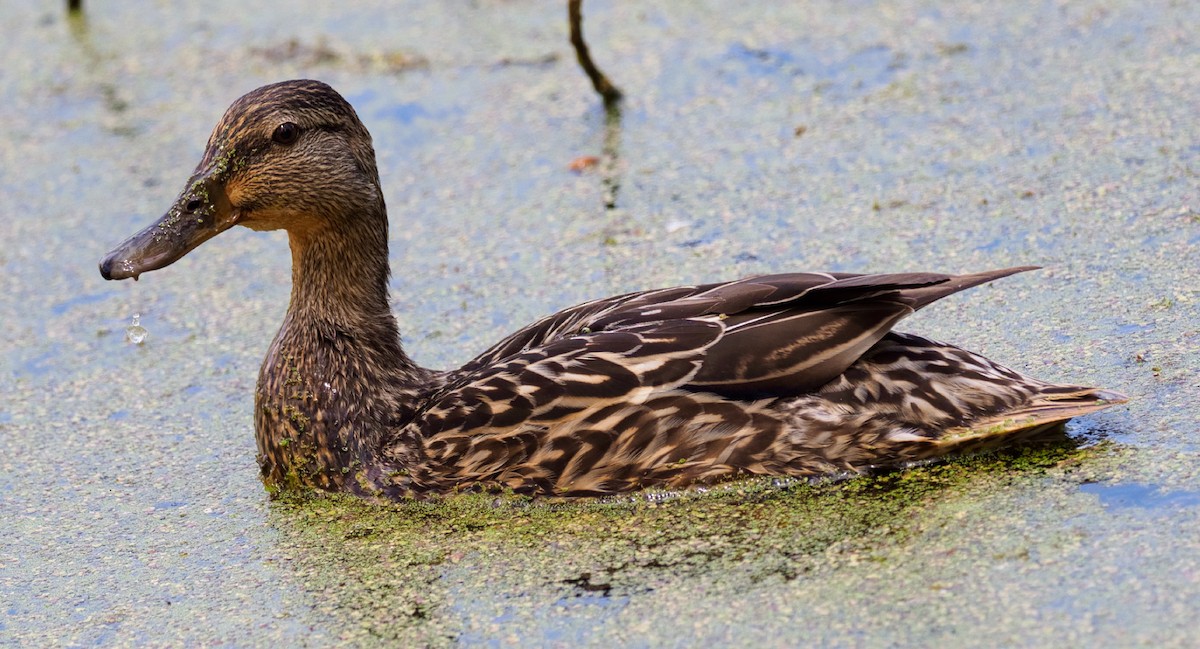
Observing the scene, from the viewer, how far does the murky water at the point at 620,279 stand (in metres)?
4.02

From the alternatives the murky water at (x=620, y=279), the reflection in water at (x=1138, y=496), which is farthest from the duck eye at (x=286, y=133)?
the reflection in water at (x=1138, y=496)

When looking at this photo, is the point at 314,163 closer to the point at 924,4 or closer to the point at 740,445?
the point at 740,445

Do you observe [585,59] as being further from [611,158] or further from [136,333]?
[136,333]

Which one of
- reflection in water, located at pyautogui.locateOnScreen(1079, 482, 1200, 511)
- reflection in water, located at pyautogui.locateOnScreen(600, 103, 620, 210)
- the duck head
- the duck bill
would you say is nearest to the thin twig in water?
reflection in water, located at pyautogui.locateOnScreen(600, 103, 620, 210)

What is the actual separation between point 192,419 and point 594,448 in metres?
1.83

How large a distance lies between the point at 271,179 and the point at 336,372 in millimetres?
640

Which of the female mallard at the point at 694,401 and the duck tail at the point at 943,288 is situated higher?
the duck tail at the point at 943,288

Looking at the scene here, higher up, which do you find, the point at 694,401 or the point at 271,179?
the point at 271,179

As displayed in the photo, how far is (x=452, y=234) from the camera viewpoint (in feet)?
22.5

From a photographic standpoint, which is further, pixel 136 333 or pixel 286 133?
pixel 136 333

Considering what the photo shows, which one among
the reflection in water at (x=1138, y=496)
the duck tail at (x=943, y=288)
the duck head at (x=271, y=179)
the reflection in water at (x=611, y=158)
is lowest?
the reflection in water at (x=1138, y=496)

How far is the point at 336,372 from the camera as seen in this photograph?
4938 mm

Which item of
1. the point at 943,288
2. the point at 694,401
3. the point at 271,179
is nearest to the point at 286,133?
the point at 271,179

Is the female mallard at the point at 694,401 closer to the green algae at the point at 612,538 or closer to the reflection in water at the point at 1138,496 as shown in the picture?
the green algae at the point at 612,538
